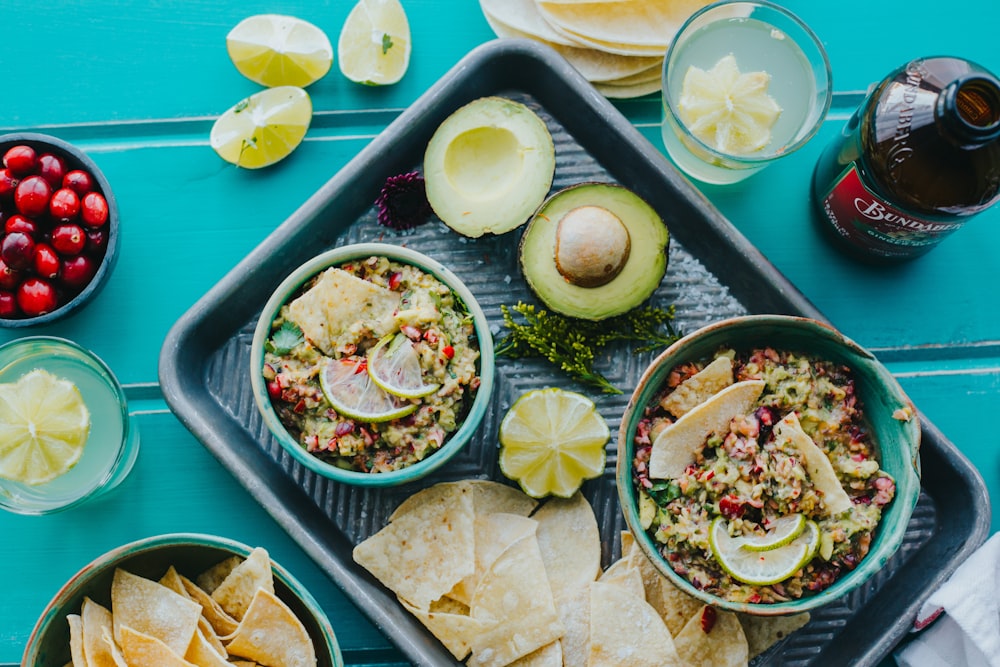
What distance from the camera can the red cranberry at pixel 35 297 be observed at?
208 centimetres

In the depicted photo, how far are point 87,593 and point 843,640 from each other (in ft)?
5.66

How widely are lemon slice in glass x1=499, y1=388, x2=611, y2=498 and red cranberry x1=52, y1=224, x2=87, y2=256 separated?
1.09 m

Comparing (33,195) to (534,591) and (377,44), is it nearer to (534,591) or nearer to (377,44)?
(377,44)

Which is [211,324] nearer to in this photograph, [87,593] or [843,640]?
[87,593]

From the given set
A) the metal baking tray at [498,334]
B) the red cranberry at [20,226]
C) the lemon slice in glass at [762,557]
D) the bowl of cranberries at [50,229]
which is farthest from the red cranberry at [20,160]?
the lemon slice in glass at [762,557]

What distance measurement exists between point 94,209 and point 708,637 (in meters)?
1.73

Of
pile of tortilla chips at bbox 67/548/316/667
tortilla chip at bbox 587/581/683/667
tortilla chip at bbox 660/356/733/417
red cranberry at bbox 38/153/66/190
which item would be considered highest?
red cranberry at bbox 38/153/66/190

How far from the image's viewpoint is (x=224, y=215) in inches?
90.4

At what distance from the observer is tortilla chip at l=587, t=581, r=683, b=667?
195cm

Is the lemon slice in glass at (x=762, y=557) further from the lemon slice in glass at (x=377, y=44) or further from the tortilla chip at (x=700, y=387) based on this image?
the lemon slice in glass at (x=377, y=44)

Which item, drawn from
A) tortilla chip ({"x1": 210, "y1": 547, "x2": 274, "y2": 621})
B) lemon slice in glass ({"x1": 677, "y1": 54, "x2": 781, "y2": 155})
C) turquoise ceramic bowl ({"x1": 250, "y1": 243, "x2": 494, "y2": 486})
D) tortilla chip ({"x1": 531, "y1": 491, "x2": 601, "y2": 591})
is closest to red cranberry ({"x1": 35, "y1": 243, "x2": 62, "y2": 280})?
turquoise ceramic bowl ({"x1": 250, "y1": 243, "x2": 494, "y2": 486})

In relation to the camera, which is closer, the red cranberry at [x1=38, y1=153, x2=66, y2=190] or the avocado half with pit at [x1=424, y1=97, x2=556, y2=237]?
the avocado half with pit at [x1=424, y1=97, x2=556, y2=237]

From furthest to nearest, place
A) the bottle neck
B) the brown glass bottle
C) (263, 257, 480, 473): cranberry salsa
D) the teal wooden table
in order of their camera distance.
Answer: the teal wooden table
(263, 257, 480, 473): cranberry salsa
the brown glass bottle
the bottle neck

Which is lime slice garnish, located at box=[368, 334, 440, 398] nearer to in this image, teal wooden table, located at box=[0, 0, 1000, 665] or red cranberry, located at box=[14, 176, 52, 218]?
teal wooden table, located at box=[0, 0, 1000, 665]
